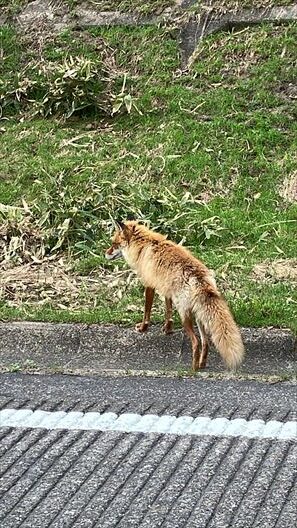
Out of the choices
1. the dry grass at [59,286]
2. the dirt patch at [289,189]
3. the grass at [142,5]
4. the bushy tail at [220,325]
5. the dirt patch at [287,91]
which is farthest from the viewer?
the grass at [142,5]

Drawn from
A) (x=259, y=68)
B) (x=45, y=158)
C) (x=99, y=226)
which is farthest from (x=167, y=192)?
(x=259, y=68)

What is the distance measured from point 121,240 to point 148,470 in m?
3.27

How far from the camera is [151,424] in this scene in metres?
3.88

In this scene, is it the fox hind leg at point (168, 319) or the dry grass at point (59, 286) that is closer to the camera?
the fox hind leg at point (168, 319)

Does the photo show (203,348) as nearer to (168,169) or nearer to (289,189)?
(289,189)

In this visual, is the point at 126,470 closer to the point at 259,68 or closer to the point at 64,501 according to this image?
the point at 64,501

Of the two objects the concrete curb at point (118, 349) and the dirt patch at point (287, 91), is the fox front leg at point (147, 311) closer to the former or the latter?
the concrete curb at point (118, 349)

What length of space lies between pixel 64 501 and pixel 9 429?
656 mm

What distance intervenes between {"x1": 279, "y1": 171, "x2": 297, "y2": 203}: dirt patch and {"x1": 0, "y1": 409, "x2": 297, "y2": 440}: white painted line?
4.29 m

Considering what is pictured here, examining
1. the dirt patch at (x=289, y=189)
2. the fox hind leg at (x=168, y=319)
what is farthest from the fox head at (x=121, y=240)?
the dirt patch at (x=289, y=189)

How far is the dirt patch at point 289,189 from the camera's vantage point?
7.98 metres

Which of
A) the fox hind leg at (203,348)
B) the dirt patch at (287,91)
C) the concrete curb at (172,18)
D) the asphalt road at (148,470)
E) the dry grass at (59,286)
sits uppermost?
the asphalt road at (148,470)

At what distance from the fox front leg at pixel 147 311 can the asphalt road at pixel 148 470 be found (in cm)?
188

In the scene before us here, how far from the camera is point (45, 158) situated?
8820 mm
